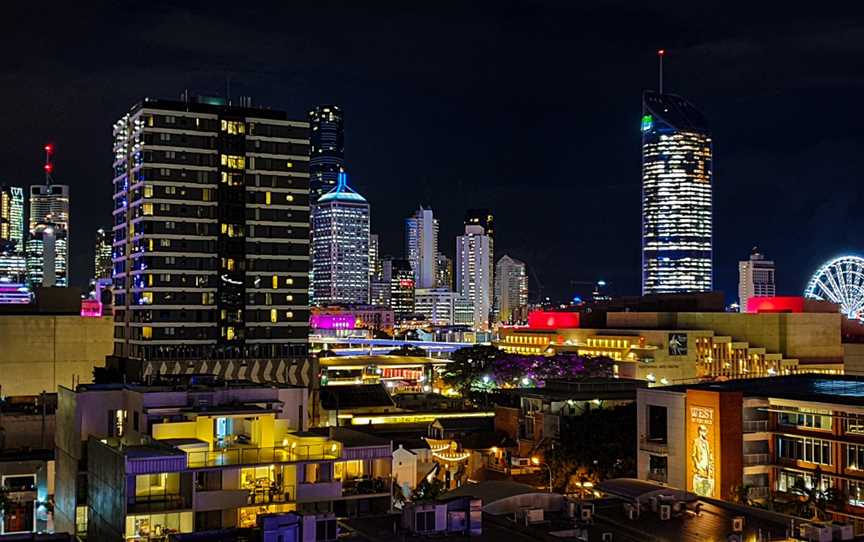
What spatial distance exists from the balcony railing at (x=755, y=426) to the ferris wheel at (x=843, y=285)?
127 metres

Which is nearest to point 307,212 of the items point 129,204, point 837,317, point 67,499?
point 129,204

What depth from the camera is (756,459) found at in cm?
7094

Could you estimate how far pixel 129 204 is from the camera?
12875cm

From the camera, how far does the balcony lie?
245ft

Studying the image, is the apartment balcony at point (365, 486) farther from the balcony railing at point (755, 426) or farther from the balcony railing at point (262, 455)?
the balcony railing at point (755, 426)

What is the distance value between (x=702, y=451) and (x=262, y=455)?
34.0 meters

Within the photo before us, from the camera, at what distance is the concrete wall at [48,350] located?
114m

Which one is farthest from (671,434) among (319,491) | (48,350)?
(48,350)

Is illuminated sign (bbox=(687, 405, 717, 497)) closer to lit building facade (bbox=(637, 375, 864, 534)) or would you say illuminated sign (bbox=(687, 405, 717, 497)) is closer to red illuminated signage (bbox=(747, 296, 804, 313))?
lit building facade (bbox=(637, 375, 864, 534))

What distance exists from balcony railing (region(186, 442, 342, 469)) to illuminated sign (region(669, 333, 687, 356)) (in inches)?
4569

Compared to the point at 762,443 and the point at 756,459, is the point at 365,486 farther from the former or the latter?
the point at 762,443

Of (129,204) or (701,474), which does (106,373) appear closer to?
(129,204)

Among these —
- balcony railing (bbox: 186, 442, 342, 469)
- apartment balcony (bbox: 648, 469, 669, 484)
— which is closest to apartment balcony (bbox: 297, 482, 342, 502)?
balcony railing (bbox: 186, 442, 342, 469)

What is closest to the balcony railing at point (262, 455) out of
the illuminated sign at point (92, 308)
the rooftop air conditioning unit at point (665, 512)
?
the rooftop air conditioning unit at point (665, 512)
